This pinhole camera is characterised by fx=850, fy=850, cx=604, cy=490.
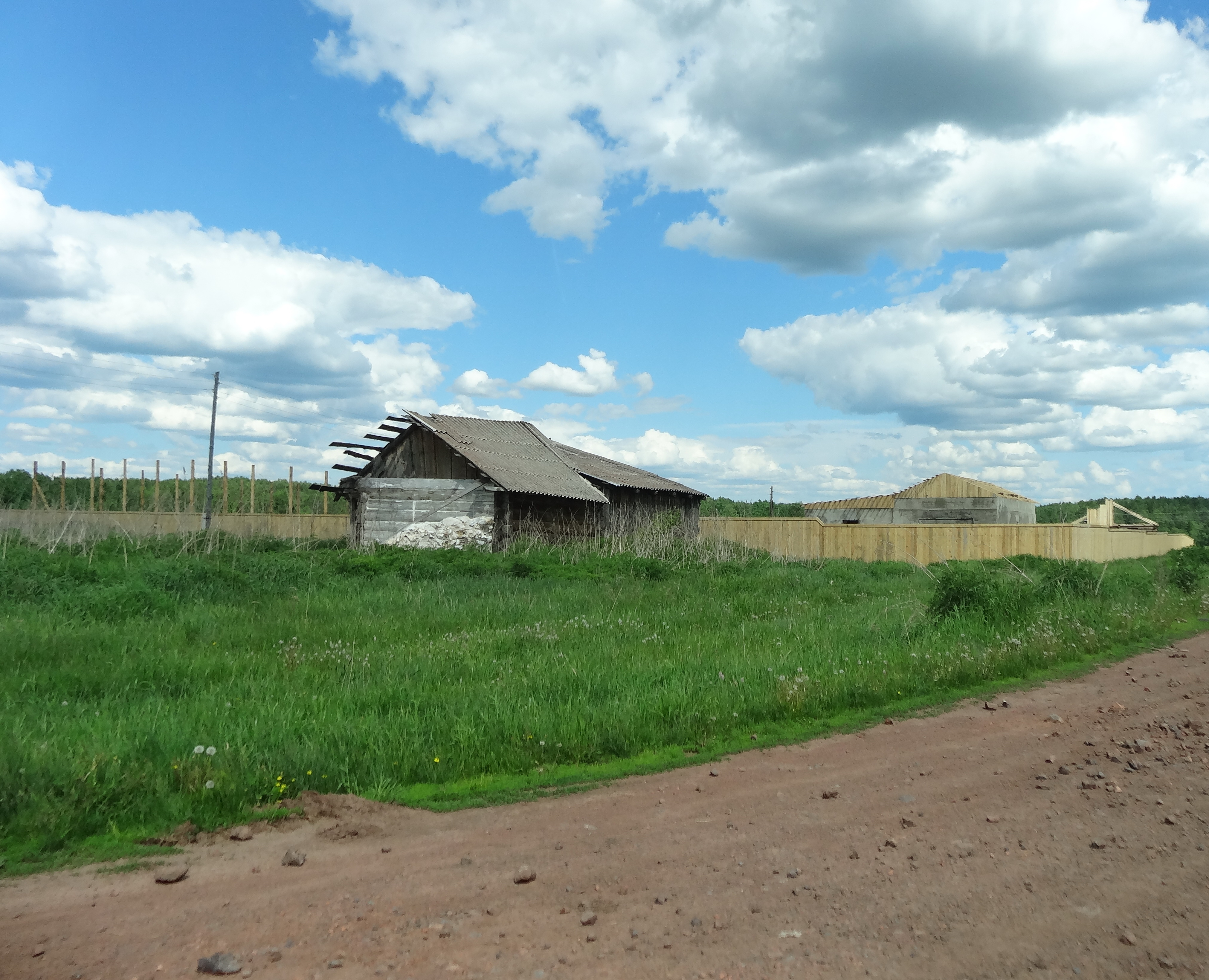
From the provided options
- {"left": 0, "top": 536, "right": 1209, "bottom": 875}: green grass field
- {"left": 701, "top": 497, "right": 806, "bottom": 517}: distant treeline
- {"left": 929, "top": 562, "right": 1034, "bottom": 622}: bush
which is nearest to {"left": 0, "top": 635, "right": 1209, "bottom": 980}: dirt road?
{"left": 0, "top": 536, "right": 1209, "bottom": 875}: green grass field

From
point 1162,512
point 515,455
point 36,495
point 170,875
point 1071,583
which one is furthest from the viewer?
point 1162,512

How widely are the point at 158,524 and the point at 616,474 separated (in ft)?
53.2

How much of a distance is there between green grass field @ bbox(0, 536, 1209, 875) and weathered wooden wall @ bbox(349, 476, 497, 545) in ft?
21.3

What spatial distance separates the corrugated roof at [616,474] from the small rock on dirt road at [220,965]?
25.2 metres

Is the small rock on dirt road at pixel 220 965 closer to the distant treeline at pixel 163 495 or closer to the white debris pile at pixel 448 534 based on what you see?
the white debris pile at pixel 448 534

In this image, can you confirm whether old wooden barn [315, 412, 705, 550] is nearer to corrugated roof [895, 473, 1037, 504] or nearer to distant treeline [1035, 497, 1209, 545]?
corrugated roof [895, 473, 1037, 504]

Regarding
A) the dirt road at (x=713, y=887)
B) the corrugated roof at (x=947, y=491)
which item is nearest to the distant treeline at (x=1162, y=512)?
the corrugated roof at (x=947, y=491)

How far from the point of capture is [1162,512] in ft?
277

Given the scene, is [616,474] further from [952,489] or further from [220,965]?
[220,965]

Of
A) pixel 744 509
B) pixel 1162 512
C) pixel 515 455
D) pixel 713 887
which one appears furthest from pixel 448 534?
pixel 1162 512

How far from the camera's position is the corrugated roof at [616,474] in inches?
1178

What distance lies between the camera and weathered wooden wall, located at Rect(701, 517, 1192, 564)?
29078 mm

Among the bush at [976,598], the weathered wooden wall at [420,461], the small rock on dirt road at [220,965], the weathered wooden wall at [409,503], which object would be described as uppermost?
the weathered wooden wall at [420,461]

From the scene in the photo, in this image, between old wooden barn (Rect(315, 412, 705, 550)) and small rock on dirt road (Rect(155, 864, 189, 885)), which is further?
old wooden barn (Rect(315, 412, 705, 550))
